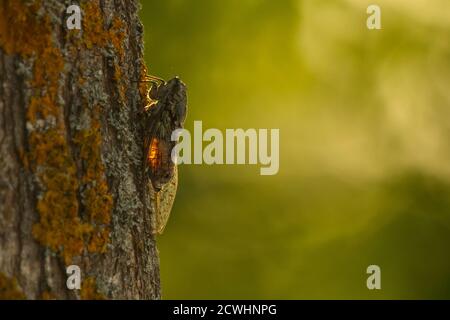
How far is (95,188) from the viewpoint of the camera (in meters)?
3.37

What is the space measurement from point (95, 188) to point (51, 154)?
0.23 meters

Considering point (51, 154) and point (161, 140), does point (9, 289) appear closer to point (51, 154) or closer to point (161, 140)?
point (51, 154)

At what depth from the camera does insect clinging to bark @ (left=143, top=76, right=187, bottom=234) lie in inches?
150

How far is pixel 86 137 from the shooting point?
133 inches

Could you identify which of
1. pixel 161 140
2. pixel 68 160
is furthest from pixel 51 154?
pixel 161 140

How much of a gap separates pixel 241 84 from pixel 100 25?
4.77m

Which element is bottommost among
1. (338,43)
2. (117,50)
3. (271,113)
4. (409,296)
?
(409,296)

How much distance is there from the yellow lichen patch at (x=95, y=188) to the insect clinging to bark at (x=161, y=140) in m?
0.36

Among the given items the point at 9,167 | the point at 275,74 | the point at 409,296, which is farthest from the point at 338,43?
the point at 9,167

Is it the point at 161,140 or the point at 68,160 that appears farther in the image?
the point at 161,140

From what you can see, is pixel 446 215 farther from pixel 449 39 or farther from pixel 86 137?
pixel 86 137

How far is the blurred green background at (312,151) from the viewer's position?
7.96 metres

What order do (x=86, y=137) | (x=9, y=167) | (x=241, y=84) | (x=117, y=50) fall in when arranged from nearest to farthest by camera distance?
1. (x=9, y=167)
2. (x=86, y=137)
3. (x=117, y=50)
4. (x=241, y=84)

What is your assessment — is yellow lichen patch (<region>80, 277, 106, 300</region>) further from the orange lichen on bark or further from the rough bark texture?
the orange lichen on bark
